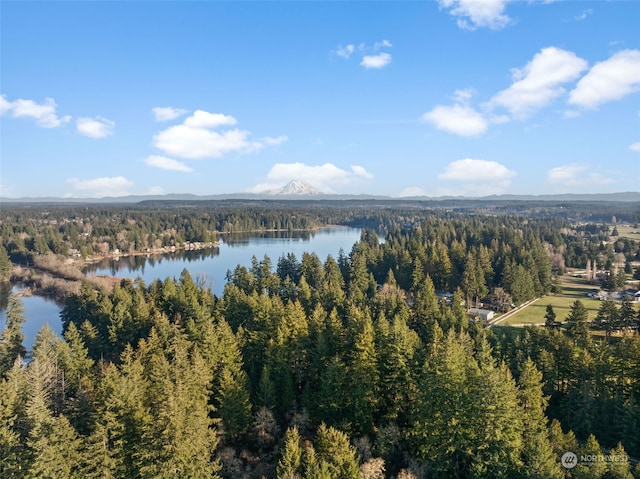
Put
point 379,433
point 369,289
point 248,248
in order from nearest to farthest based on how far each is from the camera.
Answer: point 379,433 → point 369,289 → point 248,248

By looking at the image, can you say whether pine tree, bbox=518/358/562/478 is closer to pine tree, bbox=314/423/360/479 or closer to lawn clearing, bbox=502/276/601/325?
pine tree, bbox=314/423/360/479

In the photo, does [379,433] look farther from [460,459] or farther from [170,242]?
[170,242]

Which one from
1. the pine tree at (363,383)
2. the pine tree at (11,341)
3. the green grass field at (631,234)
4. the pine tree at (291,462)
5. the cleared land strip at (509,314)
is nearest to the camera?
the pine tree at (291,462)

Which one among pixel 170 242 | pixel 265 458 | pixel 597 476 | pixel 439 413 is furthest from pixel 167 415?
pixel 170 242

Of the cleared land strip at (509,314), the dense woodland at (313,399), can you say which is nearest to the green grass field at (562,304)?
the cleared land strip at (509,314)

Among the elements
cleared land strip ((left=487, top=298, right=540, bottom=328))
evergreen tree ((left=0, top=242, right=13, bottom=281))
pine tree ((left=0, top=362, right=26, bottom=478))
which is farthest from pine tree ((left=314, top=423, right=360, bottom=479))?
evergreen tree ((left=0, top=242, right=13, bottom=281))

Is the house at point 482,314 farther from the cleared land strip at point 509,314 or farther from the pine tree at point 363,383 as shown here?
the pine tree at point 363,383
